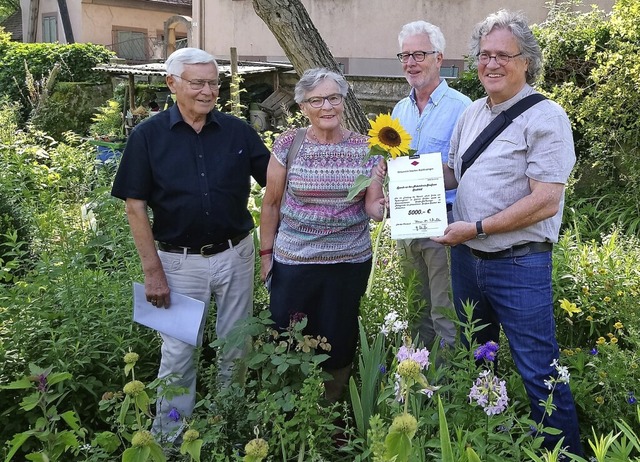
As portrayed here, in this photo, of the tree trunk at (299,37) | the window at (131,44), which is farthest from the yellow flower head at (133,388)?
the window at (131,44)

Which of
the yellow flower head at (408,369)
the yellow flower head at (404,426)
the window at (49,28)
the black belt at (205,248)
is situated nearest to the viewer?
the yellow flower head at (404,426)

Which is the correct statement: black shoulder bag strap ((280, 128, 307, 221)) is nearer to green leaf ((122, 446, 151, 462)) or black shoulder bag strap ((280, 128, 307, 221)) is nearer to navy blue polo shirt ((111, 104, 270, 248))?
navy blue polo shirt ((111, 104, 270, 248))

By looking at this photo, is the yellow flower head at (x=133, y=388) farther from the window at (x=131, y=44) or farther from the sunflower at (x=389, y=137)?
the window at (x=131, y=44)

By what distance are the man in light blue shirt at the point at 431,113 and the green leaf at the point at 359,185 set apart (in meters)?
0.56

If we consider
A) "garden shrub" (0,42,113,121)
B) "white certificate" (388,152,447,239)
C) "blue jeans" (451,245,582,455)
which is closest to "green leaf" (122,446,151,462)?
"white certificate" (388,152,447,239)

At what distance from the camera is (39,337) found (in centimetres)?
346

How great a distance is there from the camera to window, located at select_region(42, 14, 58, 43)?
27.2m

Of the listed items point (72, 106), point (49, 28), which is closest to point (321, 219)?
point (72, 106)

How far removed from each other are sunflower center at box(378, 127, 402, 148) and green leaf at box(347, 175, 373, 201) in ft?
0.62

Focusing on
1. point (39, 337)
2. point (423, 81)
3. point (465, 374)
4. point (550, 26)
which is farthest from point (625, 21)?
point (39, 337)

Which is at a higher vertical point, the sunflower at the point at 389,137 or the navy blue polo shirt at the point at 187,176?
the sunflower at the point at 389,137

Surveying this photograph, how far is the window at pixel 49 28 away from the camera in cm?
2723

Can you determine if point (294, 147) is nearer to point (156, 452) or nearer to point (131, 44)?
point (156, 452)

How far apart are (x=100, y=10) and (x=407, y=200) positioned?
87.0 feet
